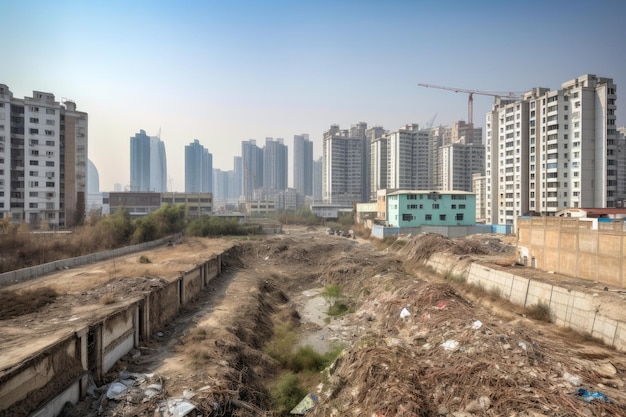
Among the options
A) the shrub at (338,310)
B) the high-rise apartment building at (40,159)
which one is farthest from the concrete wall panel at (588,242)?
the high-rise apartment building at (40,159)

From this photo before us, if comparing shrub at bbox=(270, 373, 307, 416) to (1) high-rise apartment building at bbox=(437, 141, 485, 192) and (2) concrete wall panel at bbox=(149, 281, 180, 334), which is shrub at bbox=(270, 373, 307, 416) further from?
(1) high-rise apartment building at bbox=(437, 141, 485, 192)

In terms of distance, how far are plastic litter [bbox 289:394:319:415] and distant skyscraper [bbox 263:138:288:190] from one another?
148m

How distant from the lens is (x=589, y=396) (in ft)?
23.5

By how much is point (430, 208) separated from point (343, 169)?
57.1m

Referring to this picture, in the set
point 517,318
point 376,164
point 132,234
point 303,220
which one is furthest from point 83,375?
point 376,164

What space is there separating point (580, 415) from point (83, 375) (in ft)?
32.2

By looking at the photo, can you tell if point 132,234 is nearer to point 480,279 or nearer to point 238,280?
point 238,280

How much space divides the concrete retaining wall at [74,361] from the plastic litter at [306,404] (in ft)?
15.4

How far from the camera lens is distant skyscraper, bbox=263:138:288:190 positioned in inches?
6186

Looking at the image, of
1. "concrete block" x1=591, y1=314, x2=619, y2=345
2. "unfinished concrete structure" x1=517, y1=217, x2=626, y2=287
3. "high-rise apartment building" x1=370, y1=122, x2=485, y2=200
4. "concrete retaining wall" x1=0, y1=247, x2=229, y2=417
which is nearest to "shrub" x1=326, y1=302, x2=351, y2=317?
"concrete retaining wall" x1=0, y1=247, x2=229, y2=417

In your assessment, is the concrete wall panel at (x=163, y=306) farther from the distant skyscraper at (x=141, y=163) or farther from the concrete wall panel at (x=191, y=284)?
the distant skyscraper at (x=141, y=163)

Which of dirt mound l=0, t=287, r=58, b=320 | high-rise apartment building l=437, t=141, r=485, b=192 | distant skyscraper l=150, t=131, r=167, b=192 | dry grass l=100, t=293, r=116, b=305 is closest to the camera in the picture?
dirt mound l=0, t=287, r=58, b=320

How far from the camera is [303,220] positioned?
72.9 metres

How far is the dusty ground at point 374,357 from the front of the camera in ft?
24.5
